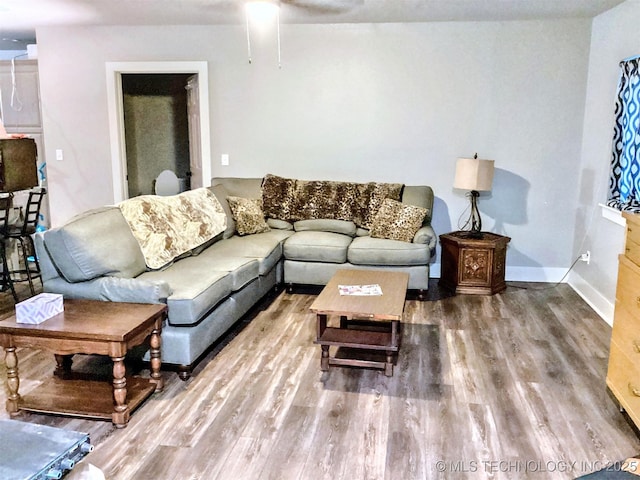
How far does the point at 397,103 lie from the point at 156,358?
3.53 meters

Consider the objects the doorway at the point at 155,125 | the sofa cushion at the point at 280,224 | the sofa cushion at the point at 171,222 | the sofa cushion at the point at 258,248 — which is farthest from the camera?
the doorway at the point at 155,125

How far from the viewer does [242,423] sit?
282 cm

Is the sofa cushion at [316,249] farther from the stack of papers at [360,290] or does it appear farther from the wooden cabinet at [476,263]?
the stack of papers at [360,290]

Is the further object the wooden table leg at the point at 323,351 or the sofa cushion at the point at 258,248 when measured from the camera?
the sofa cushion at the point at 258,248

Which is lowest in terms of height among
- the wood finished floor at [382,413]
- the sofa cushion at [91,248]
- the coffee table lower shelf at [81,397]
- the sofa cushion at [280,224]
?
the wood finished floor at [382,413]

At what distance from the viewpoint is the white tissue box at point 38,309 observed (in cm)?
282

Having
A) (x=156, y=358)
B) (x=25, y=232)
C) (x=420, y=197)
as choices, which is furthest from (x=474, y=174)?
(x=25, y=232)

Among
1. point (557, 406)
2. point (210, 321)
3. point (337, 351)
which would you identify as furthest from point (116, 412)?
point (557, 406)

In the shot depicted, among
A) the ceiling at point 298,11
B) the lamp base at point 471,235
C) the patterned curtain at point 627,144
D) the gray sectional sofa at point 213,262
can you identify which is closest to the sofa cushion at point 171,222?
the gray sectional sofa at point 213,262

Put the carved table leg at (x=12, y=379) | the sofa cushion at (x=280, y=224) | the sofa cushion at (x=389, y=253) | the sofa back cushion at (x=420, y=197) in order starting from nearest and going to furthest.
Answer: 1. the carved table leg at (x=12, y=379)
2. the sofa cushion at (x=389, y=253)
3. the sofa back cushion at (x=420, y=197)
4. the sofa cushion at (x=280, y=224)

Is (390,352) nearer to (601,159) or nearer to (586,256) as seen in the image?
(586,256)

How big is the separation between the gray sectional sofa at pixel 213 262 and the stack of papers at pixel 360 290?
30.4 inches

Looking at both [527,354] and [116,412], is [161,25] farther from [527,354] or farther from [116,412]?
[527,354]

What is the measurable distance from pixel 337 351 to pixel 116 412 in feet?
4.84
